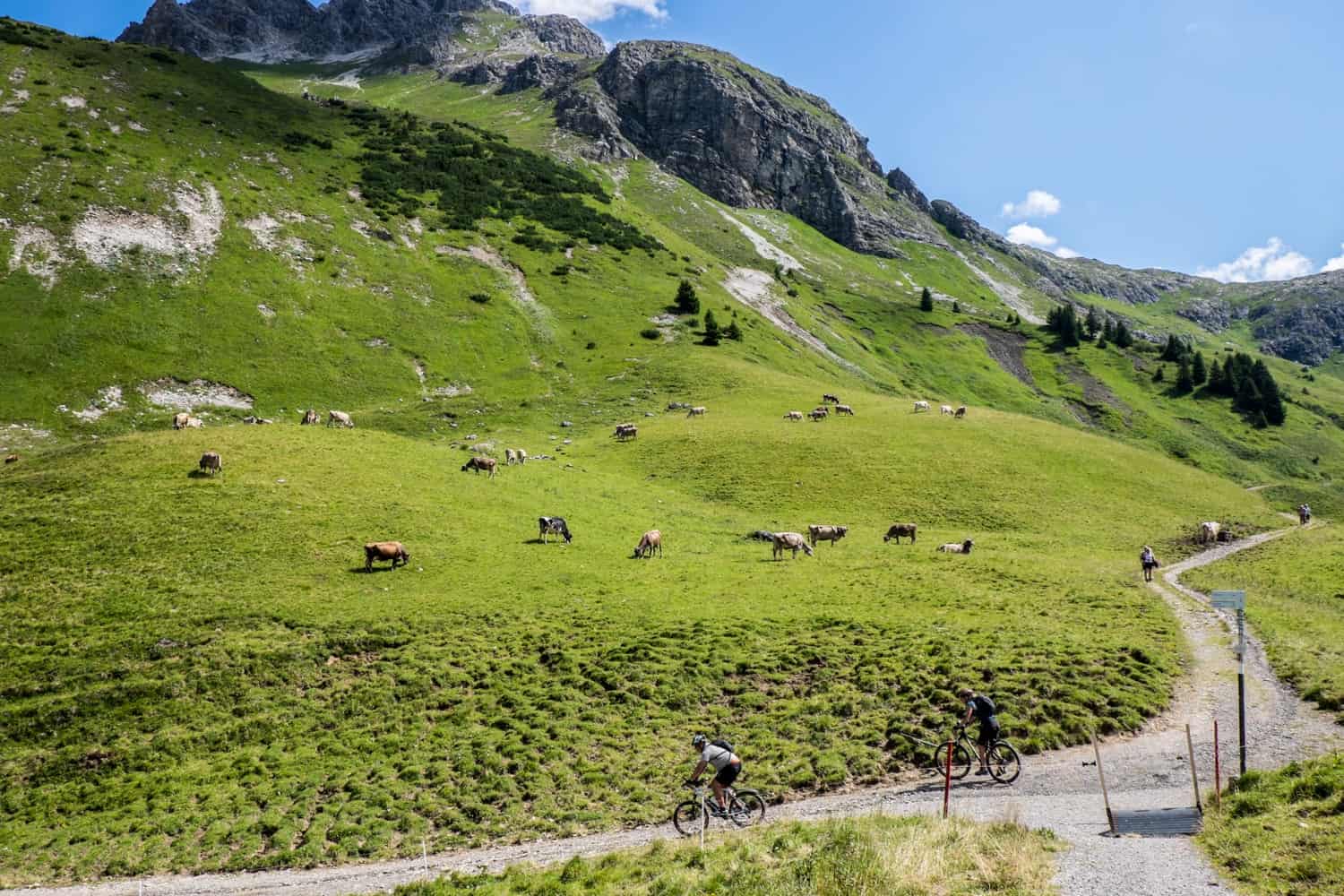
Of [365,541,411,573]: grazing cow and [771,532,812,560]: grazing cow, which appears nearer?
[365,541,411,573]: grazing cow

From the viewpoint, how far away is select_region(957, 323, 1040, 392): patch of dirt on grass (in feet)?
547

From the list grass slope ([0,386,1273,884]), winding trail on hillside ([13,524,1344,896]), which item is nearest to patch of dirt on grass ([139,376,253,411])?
grass slope ([0,386,1273,884])

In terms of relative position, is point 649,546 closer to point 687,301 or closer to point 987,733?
point 987,733

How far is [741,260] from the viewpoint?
185875 mm

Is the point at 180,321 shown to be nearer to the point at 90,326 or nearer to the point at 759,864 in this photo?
the point at 90,326

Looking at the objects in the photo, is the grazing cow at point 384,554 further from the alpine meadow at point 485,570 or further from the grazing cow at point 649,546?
the grazing cow at point 649,546

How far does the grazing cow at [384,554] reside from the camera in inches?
1426

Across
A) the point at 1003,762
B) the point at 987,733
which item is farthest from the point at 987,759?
the point at 987,733

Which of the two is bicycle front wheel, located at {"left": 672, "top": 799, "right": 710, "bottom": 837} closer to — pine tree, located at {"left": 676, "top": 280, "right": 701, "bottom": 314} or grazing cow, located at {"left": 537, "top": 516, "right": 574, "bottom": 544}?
grazing cow, located at {"left": 537, "top": 516, "right": 574, "bottom": 544}

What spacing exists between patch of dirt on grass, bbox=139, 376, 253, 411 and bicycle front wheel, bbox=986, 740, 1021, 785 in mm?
80390

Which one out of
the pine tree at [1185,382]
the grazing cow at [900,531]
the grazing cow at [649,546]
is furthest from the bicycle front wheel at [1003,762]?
the pine tree at [1185,382]

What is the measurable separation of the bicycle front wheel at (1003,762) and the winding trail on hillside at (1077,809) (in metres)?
0.37

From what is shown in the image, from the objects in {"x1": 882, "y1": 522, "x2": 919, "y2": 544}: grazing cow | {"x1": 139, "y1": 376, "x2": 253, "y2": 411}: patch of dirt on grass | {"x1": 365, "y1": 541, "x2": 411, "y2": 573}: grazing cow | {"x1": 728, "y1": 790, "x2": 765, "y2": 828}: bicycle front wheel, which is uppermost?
{"x1": 139, "y1": 376, "x2": 253, "y2": 411}: patch of dirt on grass

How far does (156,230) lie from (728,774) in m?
113
